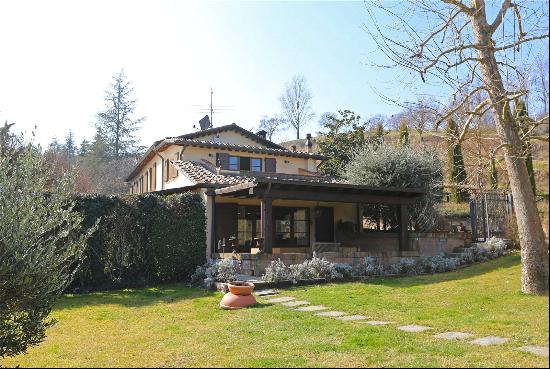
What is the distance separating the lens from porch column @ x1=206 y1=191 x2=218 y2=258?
15422mm

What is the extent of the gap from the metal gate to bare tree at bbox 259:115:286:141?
94.6ft

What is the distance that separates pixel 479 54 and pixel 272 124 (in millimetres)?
37134

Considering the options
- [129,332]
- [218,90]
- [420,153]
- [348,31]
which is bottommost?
[129,332]

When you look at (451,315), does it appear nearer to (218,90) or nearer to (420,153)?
(420,153)

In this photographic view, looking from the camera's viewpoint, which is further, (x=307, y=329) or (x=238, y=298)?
(x=238, y=298)

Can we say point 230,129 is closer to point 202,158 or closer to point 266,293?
point 202,158

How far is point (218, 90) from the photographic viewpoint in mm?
39875

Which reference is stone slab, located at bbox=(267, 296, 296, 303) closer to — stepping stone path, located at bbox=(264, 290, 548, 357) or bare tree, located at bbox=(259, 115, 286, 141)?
stepping stone path, located at bbox=(264, 290, 548, 357)

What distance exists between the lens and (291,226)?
1922 centimetres

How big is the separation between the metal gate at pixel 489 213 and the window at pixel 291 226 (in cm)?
657

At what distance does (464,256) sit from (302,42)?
8.94 m

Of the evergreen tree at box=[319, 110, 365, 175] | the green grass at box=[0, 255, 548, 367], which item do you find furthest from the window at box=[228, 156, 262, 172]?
the green grass at box=[0, 255, 548, 367]

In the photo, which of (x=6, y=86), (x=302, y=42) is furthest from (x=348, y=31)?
(x=6, y=86)

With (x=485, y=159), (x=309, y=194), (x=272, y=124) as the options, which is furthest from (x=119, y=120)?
(x=485, y=159)
